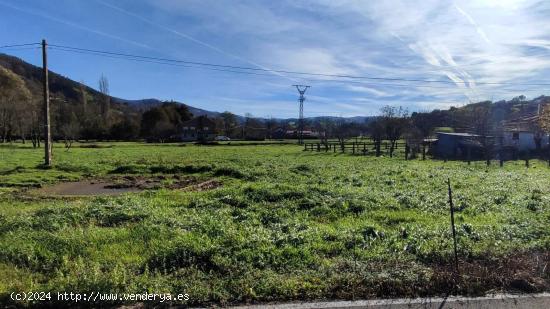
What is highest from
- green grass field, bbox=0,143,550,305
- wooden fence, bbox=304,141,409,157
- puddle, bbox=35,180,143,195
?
green grass field, bbox=0,143,550,305

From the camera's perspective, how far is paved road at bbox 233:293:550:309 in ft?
15.4

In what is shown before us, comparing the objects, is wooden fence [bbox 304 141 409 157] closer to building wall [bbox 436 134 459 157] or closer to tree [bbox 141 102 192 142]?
building wall [bbox 436 134 459 157]

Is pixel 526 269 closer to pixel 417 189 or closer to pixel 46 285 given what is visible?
pixel 46 285

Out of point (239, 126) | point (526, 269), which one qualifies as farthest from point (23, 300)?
point (239, 126)

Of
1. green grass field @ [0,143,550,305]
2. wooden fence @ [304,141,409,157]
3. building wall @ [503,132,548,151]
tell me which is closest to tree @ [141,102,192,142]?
wooden fence @ [304,141,409,157]

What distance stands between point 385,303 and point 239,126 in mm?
126040

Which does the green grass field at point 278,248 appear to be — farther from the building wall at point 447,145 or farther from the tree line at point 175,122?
the building wall at point 447,145

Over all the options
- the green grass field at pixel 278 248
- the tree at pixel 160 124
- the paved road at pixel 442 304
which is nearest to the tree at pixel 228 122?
the tree at pixel 160 124

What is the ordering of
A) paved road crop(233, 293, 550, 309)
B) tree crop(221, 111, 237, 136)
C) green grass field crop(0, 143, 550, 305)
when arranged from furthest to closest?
tree crop(221, 111, 237, 136), green grass field crop(0, 143, 550, 305), paved road crop(233, 293, 550, 309)

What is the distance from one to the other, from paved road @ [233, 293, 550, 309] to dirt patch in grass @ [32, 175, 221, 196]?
13783mm

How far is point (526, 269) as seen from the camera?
5.66 metres

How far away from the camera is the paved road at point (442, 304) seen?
470 centimetres

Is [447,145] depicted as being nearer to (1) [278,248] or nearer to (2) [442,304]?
(1) [278,248]

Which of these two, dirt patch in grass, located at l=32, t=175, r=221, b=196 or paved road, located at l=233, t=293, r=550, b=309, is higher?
paved road, located at l=233, t=293, r=550, b=309
